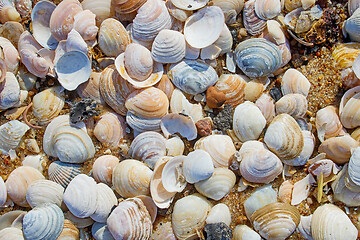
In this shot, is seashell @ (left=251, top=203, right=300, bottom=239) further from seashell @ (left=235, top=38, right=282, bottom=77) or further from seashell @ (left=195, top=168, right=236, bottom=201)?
seashell @ (left=235, top=38, right=282, bottom=77)

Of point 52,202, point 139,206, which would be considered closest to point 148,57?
point 139,206

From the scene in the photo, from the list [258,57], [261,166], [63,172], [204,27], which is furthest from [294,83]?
[63,172]

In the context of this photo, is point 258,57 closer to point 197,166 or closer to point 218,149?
point 218,149

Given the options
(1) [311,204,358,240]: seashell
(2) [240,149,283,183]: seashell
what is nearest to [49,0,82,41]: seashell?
(2) [240,149,283,183]: seashell

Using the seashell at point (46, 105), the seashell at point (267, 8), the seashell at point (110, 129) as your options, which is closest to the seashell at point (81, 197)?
the seashell at point (110, 129)

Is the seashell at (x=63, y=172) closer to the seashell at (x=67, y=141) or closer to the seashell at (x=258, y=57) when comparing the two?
the seashell at (x=67, y=141)
